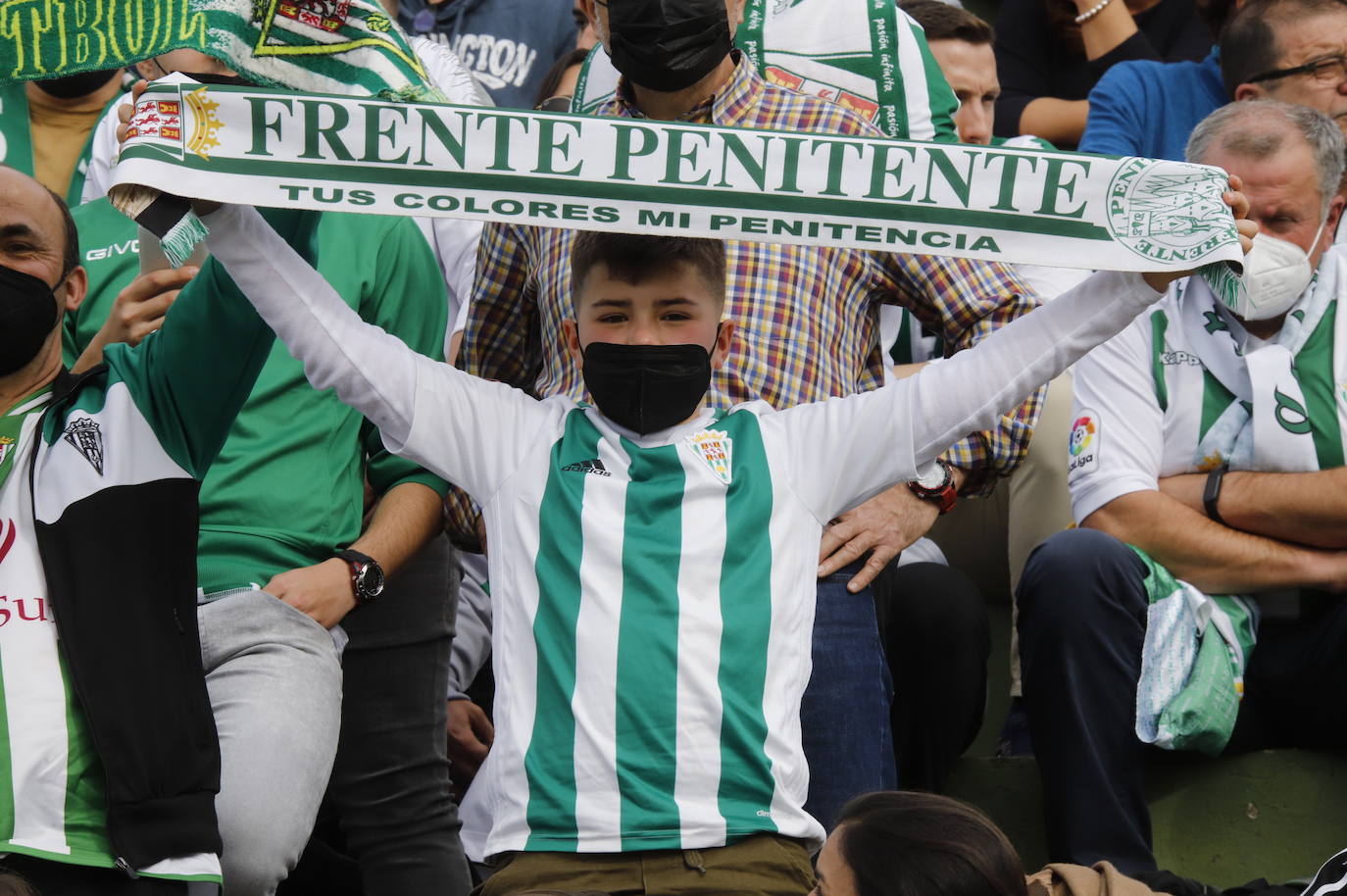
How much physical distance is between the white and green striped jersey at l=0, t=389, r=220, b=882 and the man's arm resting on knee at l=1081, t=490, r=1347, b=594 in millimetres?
2304

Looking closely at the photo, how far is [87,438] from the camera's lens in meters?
3.14

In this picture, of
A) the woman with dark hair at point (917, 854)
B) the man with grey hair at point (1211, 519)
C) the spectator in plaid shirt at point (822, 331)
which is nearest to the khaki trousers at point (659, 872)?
the woman with dark hair at point (917, 854)

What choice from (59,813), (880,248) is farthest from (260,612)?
(880,248)

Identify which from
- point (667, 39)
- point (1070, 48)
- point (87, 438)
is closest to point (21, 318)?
point (87, 438)

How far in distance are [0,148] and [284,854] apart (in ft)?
7.67

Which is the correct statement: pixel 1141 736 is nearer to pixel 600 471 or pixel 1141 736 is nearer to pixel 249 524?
pixel 600 471

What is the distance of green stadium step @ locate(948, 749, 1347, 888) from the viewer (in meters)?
4.19

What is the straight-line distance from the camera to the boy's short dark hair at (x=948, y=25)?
552cm

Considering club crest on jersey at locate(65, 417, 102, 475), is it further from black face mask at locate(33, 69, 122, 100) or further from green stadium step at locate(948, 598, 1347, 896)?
green stadium step at locate(948, 598, 1347, 896)

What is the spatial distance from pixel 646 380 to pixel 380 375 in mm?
466

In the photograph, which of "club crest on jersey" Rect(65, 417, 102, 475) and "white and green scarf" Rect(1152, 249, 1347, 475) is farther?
"white and green scarf" Rect(1152, 249, 1347, 475)

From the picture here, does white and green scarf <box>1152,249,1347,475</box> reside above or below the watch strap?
above

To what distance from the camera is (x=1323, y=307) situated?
4.30 meters

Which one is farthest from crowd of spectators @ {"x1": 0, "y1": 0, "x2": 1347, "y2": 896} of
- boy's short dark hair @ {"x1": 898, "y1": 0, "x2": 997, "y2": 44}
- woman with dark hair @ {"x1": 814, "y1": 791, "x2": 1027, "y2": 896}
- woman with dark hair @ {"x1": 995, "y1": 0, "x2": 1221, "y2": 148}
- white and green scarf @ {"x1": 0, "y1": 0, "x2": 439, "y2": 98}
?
woman with dark hair @ {"x1": 995, "y1": 0, "x2": 1221, "y2": 148}
